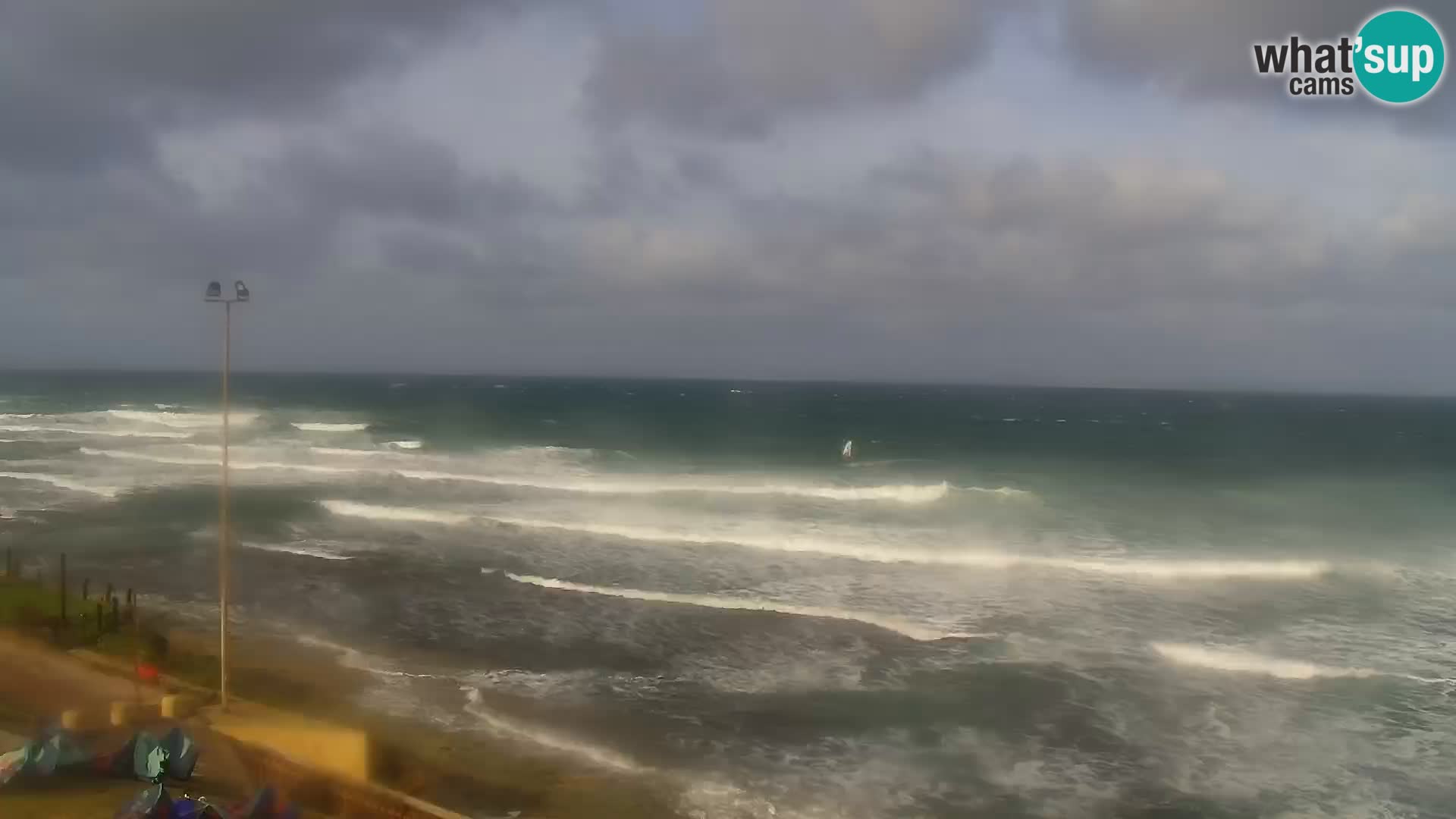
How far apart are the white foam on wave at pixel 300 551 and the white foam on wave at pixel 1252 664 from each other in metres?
21.0

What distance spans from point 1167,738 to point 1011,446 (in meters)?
51.5

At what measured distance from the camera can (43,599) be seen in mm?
19078

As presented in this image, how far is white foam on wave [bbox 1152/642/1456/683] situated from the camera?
17.4m

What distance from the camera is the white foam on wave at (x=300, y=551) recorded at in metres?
25.7

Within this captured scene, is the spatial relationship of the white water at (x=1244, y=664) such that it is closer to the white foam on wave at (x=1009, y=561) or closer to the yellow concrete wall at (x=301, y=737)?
the white foam on wave at (x=1009, y=561)

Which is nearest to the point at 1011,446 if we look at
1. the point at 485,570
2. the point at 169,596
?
the point at 485,570

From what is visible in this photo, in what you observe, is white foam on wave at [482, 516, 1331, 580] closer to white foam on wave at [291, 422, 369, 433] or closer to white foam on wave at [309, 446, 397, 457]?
white foam on wave at [309, 446, 397, 457]

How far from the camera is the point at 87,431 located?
60.3m

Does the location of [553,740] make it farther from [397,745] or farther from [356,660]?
[356,660]

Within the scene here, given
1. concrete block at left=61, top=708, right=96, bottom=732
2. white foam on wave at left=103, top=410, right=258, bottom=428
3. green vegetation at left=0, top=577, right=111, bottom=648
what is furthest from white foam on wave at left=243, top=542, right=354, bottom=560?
white foam on wave at left=103, top=410, right=258, bottom=428

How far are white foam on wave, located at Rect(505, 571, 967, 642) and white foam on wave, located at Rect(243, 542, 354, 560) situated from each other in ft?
19.2

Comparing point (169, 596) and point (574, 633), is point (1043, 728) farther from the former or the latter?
point (169, 596)

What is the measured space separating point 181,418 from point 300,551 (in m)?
56.2

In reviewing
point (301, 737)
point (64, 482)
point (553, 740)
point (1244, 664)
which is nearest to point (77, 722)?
point (301, 737)
